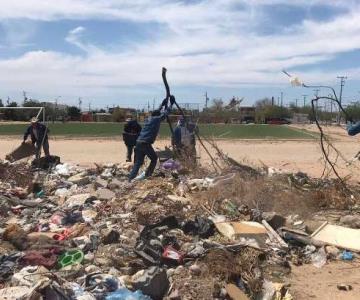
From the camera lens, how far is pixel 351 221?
329 inches

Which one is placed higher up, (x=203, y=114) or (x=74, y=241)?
(x=203, y=114)

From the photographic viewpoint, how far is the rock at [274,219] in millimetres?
8141

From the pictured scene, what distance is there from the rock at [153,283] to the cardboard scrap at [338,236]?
2599 mm

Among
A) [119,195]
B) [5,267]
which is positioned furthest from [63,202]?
[5,267]

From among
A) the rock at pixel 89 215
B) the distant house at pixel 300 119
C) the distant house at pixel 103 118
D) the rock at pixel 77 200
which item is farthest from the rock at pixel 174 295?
the distant house at pixel 300 119

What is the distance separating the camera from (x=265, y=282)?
6.00 m

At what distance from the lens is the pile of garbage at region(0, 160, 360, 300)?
18.6 feet

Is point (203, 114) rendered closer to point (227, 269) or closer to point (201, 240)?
point (201, 240)

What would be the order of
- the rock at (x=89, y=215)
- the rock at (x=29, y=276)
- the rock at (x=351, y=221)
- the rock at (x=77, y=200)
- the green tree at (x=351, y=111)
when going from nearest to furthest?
the rock at (x=29, y=276)
the rock at (x=351, y=221)
the rock at (x=89, y=215)
the rock at (x=77, y=200)
the green tree at (x=351, y=111)

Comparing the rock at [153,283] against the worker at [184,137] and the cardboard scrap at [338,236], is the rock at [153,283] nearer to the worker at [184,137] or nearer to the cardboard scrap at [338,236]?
the cardboard scrap at [338,236]

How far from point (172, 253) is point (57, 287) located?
1.65 m

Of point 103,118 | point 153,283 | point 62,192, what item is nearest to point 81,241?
point 153,283

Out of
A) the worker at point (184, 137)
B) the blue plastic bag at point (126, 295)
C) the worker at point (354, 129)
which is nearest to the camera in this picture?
the blue plastic bag at point (126, 295)

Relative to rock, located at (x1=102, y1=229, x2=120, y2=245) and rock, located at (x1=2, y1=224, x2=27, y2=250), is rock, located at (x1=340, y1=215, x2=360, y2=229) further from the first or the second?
rock, located at (x1=2, y1=224, x2=27, y2=250)
